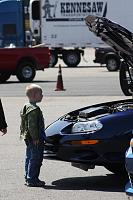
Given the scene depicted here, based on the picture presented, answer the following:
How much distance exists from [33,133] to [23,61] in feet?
60.6

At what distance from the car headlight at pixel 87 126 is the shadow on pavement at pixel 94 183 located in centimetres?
75

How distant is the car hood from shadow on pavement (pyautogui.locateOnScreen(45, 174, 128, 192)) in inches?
62.9

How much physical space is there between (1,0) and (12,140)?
2582 cm

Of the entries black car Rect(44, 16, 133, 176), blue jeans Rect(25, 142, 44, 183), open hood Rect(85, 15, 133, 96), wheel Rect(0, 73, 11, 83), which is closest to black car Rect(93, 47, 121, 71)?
wheel Rect(0, 73, 11, 83)

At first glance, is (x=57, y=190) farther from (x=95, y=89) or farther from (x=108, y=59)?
(x=108, y=59)

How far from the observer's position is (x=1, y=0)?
3694 centimetres

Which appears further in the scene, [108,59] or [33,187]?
[108,59]

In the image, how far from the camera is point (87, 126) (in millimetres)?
8164

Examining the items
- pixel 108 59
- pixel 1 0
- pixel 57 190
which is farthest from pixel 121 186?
pixel 1 0

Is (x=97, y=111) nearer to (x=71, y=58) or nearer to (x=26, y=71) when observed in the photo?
(x=26, y=71)

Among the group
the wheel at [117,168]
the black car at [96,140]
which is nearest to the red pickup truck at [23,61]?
the wheel at [117,168]

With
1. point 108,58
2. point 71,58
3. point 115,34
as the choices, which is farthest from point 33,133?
point 71,58

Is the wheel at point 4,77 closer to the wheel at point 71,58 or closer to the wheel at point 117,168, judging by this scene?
the wheel at point 71,58

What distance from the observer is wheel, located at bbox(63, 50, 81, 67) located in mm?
40031
